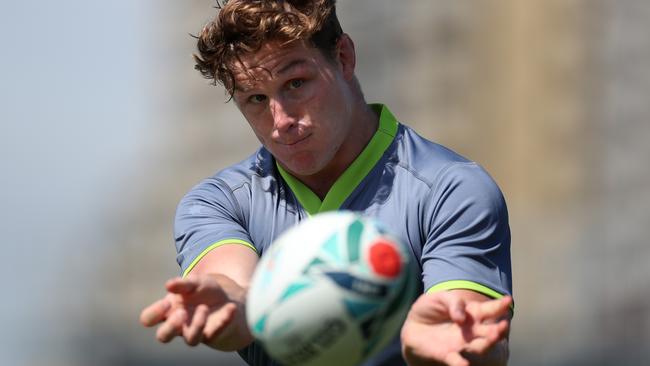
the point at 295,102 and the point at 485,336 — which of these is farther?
the point at 295,102

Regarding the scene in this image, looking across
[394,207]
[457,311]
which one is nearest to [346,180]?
[394,207]

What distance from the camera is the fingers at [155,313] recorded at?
6.50 metres

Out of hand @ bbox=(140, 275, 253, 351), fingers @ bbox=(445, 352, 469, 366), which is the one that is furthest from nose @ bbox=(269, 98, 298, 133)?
fingers @ bbox=(445, 352, 469, 366)

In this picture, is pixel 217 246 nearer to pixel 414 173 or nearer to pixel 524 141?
pixel 414 173

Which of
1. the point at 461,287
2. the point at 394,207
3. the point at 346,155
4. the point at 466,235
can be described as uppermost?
the point at 346,155

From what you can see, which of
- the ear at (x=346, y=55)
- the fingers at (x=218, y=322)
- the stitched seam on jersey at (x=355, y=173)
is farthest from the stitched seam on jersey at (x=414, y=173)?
the fingers at (x=218, y=322)

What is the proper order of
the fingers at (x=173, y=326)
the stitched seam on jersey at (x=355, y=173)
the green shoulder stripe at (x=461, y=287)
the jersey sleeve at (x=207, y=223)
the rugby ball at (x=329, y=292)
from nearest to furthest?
the rugby ball at (x=329, y=292) → the fingers at (x=173, y=326) → the green shoulder stripe at (x=461, y=287) → the jersey sleeve at (x=207, y=223) → the stitched seam on jersey at (x=355, y=173)

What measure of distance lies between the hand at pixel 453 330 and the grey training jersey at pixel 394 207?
1.62 feet

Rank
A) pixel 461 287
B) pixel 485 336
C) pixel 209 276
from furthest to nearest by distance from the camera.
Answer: pixel 461 287 < pixel 209 276 < pixel 485 336

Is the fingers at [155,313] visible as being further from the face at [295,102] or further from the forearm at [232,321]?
the face at [295,102]

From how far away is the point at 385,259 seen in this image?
250 inches

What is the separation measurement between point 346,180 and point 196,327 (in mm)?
1635

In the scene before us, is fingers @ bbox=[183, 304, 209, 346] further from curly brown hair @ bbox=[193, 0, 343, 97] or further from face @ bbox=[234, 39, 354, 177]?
curly brown hair @ bbox=[193, 0, 343, 97]

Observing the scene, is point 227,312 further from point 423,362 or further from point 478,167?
point 478,167
